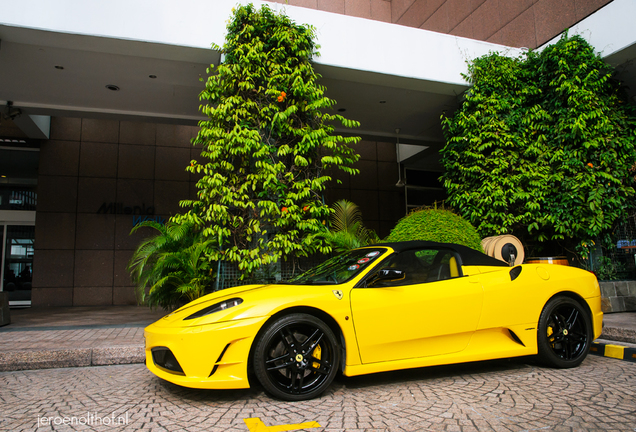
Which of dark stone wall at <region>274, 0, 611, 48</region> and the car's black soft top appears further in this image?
dark stone wall at <region>274, 0, 611, 48</region>

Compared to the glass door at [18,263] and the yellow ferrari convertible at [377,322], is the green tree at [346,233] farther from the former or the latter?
the glass door at [18,263]

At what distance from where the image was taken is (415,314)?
11.0 ft

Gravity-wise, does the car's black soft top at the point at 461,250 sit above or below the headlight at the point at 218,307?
above

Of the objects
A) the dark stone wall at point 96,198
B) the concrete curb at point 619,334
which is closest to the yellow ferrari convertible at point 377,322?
the concrete curb at point 619,334

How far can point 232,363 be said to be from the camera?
292 centimetres

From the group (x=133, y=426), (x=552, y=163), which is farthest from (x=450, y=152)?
(x=133, y=426)

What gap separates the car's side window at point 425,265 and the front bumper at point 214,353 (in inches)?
53.6

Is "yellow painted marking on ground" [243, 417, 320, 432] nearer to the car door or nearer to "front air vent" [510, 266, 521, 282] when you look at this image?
the car door

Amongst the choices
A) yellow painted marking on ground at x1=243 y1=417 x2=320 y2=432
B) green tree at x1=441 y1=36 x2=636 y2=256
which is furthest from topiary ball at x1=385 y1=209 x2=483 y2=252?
yellow painted marking on ground at x1=243 y1=417 x2=320 y2=432

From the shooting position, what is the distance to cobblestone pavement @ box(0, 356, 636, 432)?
2578 mm

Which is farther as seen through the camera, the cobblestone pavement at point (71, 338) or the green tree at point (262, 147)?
the green tree at point (262, 147)

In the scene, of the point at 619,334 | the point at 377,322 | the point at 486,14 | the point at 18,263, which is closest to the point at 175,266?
the point at 377,322

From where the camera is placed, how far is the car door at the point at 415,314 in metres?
3.24

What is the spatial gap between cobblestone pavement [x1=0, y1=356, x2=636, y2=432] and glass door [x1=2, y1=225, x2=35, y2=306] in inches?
351
